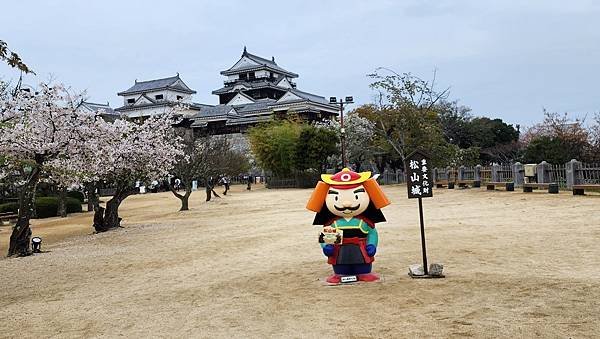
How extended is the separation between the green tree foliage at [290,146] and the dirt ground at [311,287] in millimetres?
30835

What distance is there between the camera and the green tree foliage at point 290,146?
148 ft

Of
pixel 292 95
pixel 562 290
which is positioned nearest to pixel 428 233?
pixel 562 290

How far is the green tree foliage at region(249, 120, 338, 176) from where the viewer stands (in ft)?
148

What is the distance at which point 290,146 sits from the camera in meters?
46.3

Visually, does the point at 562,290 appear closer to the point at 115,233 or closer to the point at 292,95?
the point at 115,233

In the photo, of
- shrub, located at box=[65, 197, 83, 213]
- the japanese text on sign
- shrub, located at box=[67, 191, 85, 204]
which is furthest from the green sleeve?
shrub, located at box=[67, 191, 85, 204]

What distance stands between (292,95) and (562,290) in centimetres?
5186

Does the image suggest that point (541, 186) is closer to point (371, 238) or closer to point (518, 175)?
point (518, 175)

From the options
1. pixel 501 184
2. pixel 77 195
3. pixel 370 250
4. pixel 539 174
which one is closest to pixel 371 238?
pixel 370 250

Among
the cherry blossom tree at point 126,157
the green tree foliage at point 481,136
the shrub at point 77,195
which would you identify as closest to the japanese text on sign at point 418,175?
the cherry blossom tree at point 126,157

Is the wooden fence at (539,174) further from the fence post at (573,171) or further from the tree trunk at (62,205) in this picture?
the tree trunk at (62,205)

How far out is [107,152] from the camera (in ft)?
57.9

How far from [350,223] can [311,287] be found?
3.70ft

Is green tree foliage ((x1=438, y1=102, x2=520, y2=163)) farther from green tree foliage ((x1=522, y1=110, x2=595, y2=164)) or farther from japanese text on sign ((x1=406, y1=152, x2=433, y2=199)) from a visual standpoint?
japanese text on sign ((x1=406, y1=152, x2=433, y2=199))
